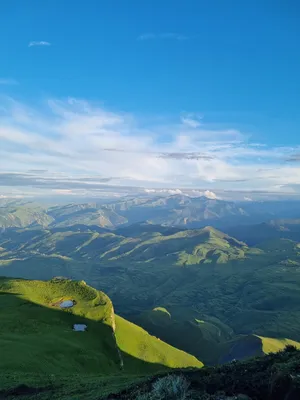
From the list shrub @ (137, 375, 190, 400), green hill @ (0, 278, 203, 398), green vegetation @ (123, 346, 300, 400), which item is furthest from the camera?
green hill @ (0, 278, 203, 398)

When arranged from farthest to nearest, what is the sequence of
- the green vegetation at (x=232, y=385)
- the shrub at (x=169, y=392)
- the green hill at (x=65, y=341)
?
the green hill at (x=65, y=341) → the green vegetation at (x=232, y=385) → the shrub at (x=169, y=392)

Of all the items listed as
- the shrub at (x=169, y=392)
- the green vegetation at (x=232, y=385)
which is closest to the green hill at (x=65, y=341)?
the green vegetation at (x=232, y=385)

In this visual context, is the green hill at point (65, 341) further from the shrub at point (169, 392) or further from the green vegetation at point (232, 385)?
the shrub at point (169, 392)

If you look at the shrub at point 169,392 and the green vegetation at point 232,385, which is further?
the green vegetation at point 232,385

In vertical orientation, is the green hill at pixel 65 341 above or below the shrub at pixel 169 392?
below

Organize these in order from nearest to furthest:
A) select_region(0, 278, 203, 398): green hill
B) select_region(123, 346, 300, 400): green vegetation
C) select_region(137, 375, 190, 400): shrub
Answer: select_region(137, 375, 190, 400): shrub < select_region(123, 346, 300, 400): green vegetation < select_region(0, 278, 203, 398): green hill

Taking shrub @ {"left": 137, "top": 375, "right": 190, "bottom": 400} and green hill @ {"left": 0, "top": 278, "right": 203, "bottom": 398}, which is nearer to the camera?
shrub @ {"left": 137, "top": 375, "right": 190, "bottom": 400}

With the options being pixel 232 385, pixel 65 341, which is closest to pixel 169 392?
pixel 232 385

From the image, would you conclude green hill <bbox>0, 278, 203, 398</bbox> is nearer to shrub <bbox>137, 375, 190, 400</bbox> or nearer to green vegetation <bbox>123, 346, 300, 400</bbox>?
green vegetation <bbox>123, 346, 300, 400</bbox>

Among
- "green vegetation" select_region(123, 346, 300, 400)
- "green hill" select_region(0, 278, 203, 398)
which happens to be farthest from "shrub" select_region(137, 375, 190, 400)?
"green hill" select_region(0, 278, 203, 398)

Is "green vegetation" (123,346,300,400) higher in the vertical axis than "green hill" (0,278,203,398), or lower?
higher
